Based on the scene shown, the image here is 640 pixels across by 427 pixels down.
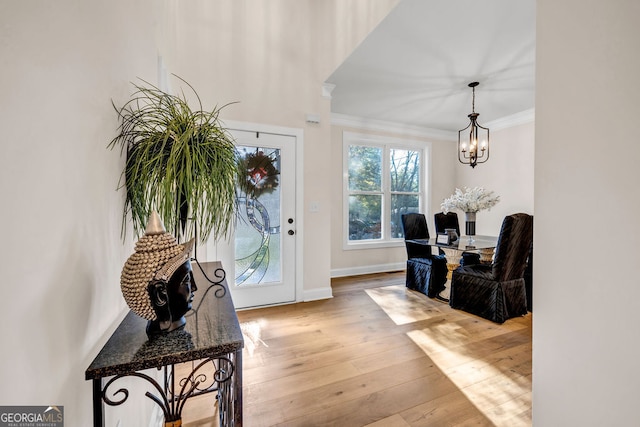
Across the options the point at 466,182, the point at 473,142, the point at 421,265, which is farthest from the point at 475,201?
the point at 466,182

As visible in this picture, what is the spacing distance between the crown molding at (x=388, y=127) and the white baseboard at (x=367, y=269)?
7.74 feet

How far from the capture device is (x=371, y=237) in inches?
186

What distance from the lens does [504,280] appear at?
8.85 ft

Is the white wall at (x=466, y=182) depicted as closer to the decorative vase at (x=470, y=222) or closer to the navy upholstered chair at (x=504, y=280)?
the decorative vase at (x=470, y=222)

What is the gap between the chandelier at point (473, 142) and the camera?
134 inches

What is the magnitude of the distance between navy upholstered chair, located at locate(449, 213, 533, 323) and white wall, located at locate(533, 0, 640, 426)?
71.9 inches

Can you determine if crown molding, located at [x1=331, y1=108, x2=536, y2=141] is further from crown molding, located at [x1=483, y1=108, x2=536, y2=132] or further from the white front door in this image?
the white front door

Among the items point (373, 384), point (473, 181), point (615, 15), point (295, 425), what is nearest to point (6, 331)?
point (295, 425)

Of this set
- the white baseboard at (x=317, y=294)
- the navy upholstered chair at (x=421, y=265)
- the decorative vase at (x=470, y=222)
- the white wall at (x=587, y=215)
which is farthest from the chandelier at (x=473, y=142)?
the white wall at (x=587, y=215)

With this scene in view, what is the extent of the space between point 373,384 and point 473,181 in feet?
15.1

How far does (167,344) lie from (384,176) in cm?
444

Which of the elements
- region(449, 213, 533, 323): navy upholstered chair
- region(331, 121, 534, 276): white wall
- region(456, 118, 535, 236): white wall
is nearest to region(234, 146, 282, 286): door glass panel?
region(331, 121, 534, 276): white wall

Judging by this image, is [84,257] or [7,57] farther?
[84,257]

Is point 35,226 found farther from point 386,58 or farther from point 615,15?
point 386,58
